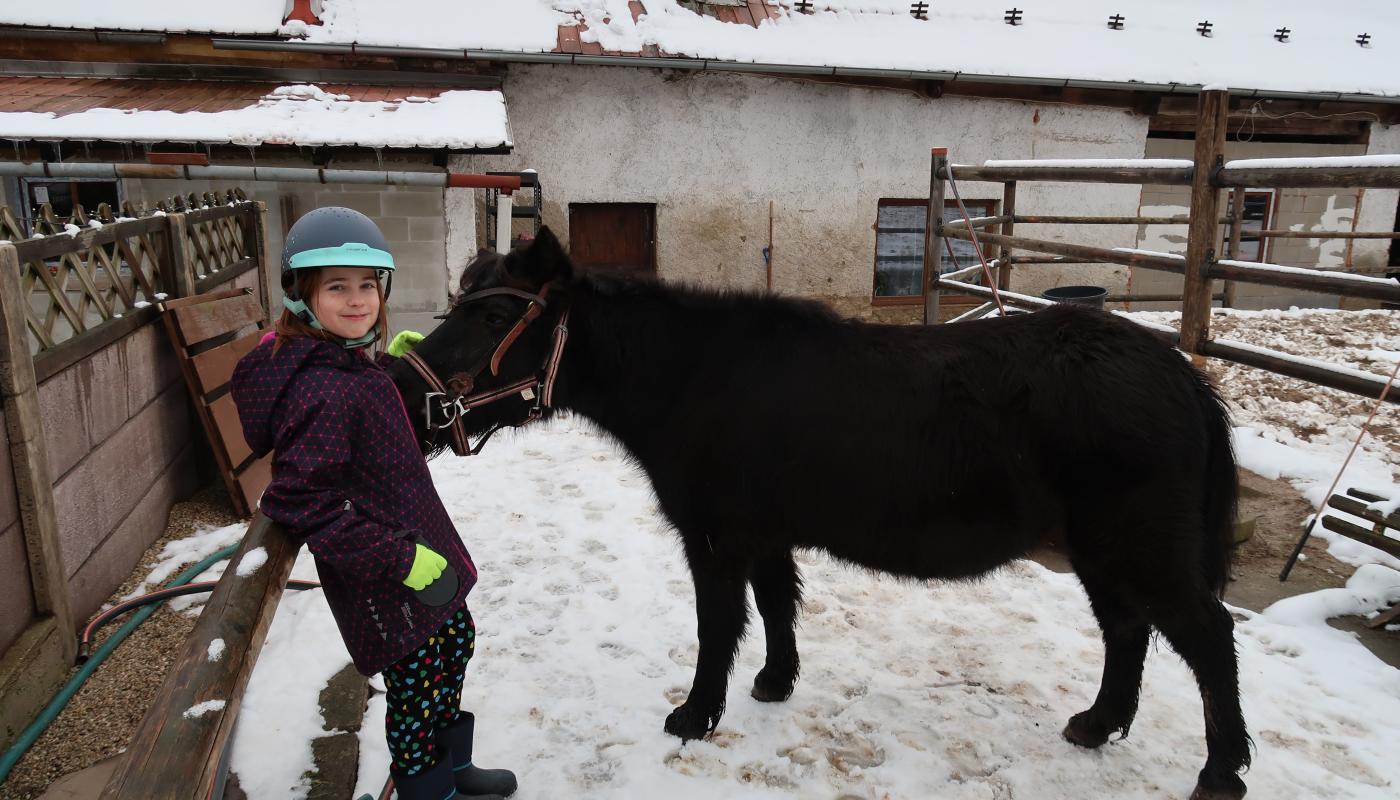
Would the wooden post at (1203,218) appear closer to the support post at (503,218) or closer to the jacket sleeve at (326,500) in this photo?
the jacket sleeve at (326,500)

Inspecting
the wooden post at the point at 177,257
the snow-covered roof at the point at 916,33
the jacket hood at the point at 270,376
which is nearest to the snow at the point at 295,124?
the snow-covered roof at the point at 916,33

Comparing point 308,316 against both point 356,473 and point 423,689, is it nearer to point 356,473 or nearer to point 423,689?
point 356,473

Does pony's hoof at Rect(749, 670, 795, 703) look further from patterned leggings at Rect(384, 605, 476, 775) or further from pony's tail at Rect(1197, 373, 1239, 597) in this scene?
pony's tail at Rect(1197, 373, 1239, 597)

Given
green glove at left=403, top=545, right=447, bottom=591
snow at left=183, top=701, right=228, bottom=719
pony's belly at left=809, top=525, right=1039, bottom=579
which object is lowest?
pony's belly at left=809, top=525, right=1039, bottom=579

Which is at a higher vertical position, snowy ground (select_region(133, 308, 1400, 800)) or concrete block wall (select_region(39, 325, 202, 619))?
concrete block wall (select_region(39, 325, 202, 619))

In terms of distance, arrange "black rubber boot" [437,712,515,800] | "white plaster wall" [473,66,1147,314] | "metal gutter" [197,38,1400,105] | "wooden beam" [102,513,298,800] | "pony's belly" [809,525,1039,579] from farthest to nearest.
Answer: "white plaster wall" [473,66,1147,314]
"metal gutter" [197,38,1400,105]
"pony's belly" [809,525,1039,579]
"black rubber boot" [437,712,515,800]
"wooden beam" [102,513,298,800]

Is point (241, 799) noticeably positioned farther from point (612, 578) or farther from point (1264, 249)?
point (1264, 249)

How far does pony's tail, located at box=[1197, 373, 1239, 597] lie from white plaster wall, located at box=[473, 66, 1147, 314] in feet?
25.9

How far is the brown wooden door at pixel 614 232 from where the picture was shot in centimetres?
1129

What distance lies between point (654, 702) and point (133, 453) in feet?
9.74

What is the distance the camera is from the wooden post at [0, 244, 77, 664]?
9.48ft

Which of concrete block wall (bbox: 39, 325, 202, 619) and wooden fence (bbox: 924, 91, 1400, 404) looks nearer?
concrete block wall (bbox: 39, 325, 202, 619)

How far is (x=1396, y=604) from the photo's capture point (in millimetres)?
3777

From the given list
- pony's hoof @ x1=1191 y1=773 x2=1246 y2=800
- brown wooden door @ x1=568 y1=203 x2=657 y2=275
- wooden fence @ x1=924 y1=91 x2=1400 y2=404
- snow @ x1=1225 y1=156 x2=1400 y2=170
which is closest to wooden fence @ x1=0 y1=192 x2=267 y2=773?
pony's hoof @ x1=1191 y1=773 x2=1246 y2=800
